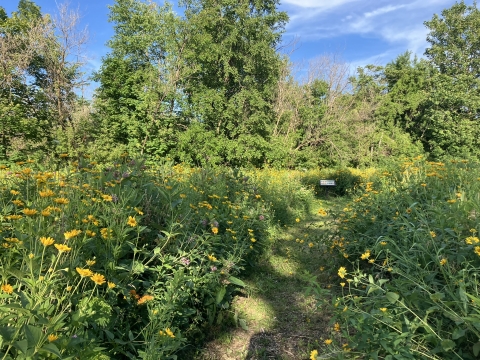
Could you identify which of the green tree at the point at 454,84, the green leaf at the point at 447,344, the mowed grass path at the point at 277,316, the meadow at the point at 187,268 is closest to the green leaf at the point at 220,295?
the meadow at the point at 187,268

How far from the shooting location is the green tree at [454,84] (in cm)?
1744

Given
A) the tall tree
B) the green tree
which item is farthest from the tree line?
the green tree

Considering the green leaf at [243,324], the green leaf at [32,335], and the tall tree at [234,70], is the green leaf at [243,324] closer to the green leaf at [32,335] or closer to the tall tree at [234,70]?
the green leaf at [32,335]

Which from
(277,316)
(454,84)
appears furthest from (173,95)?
(454,84)

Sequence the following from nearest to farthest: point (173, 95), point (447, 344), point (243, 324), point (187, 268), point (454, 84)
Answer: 1. point (447, 344)
2. point (187, 268)
3. point (243, 324)
4. point (173, 95)
5. point (454, 84)

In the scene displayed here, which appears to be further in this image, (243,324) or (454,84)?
(454,84)

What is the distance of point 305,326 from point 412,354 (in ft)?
3.96

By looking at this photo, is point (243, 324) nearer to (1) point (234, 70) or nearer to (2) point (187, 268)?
(2) point (187, 268)

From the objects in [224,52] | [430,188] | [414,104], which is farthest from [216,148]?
[414,104]

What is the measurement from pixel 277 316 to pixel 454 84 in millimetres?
21368

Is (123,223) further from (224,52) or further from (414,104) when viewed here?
(414,104)

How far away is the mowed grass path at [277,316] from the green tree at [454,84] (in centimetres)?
1857

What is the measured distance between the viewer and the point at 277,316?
2.45 meters

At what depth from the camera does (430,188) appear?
2.97 meters
